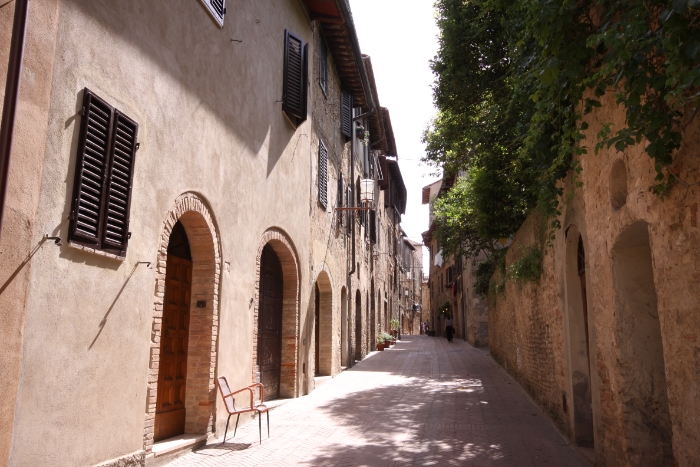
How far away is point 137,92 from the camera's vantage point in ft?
17.6

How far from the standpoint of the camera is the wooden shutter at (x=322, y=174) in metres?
12.6

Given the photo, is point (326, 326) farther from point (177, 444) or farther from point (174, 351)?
point (177, 444)

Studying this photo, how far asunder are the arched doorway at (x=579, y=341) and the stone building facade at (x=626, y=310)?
0.01 m

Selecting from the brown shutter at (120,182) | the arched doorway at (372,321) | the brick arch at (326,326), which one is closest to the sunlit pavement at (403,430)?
the brick arch at (326,326)

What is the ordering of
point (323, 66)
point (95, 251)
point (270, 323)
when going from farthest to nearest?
point (323, 66) → point (270, 323) → point (95, 251)

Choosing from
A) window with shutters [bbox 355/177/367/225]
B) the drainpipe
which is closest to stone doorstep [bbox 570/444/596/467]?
the drainpipe

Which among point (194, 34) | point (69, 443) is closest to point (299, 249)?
point (194, 34)

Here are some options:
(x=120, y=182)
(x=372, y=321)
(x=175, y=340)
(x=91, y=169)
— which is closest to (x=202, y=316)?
(x=175, y=340)

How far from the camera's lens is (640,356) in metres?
4.97

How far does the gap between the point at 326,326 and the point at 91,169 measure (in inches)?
369

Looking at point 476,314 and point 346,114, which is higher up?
point 346,114

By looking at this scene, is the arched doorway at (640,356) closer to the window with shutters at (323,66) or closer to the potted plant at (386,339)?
the window with shutters at (323,66)

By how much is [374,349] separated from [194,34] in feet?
60.0

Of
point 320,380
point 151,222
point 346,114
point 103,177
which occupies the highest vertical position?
point 346,114
